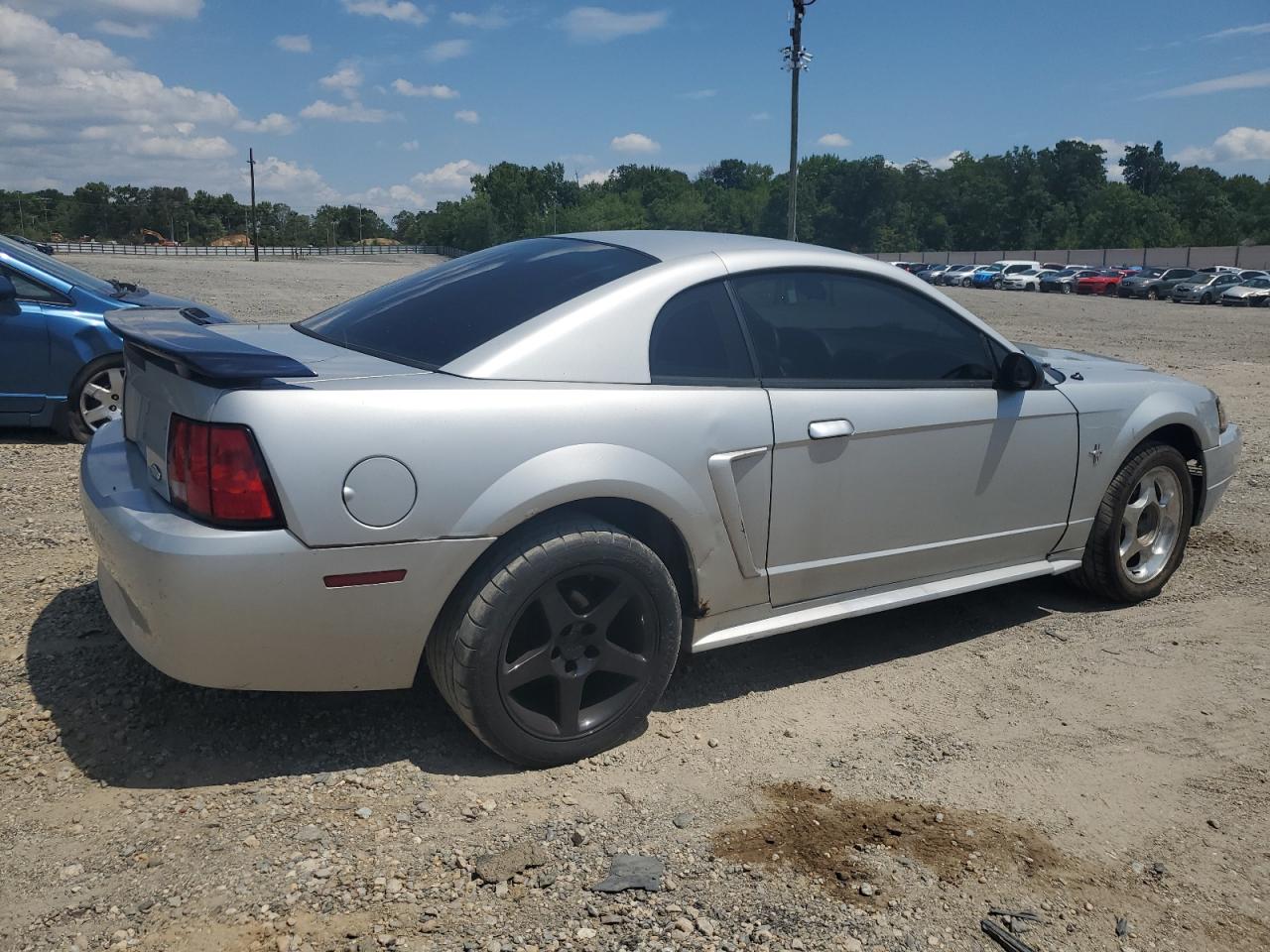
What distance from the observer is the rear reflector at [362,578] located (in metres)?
2.73

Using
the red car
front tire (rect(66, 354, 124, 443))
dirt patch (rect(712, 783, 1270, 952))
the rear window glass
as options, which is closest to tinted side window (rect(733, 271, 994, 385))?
the rear window glass

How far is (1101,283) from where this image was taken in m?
49.9

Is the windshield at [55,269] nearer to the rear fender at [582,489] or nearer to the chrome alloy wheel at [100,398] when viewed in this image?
the chrome alloy wheel at [100,398]

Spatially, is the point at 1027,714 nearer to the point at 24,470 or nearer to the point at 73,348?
the point at 24,470

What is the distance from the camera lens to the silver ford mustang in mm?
2719

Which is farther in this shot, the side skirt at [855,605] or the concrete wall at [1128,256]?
the concrete wall at [1128,256]

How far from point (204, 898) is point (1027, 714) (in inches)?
108

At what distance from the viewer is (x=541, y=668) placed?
9.91 feet

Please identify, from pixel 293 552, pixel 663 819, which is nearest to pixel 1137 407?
pixel 663 819

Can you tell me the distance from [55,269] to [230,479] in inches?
231

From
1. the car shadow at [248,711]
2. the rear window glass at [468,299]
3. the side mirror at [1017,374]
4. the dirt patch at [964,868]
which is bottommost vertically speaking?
the dirt patch at [964,868]

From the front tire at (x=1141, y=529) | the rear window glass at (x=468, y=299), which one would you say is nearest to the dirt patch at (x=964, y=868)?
Result: the rear window glass at (x=468, y=299)

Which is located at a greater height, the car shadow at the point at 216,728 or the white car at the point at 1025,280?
the white car at the point at 1025,280

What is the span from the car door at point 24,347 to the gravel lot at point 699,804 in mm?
3146
